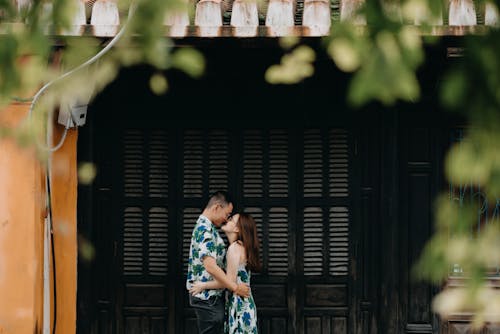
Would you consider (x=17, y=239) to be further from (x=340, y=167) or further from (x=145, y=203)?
(x=340, y=167)

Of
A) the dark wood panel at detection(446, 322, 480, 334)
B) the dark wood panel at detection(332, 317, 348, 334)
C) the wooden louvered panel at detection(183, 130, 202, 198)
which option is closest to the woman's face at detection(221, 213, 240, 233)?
the wooden louvered panel at detection(183, 130, 202, 198)

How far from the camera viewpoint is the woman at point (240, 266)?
800 cm

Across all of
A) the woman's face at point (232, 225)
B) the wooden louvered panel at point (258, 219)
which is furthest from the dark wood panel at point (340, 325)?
the woman's face at point (232, 225)

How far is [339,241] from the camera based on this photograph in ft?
29.1

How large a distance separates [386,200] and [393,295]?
0.77 meters

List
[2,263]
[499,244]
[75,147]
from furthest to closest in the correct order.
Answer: [75,147], [2,263], [499,244]

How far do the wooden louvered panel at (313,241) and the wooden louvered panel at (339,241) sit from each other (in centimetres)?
9

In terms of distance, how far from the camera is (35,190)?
802 cm

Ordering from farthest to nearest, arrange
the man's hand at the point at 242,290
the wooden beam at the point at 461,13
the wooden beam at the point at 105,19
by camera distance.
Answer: the man's hand at the point at 242,290
the wooden beam at the point at 105,19
the wooden beam at the point at 461,13

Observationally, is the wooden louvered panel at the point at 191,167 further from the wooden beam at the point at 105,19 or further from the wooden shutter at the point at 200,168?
the wooden beam at the point at 105,19

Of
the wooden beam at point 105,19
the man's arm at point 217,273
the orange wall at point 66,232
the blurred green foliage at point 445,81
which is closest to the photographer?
the blurred green foliage at point 445,81

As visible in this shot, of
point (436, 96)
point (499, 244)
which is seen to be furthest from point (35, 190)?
point (499, 244)

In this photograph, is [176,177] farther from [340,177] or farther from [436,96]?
[436,96]

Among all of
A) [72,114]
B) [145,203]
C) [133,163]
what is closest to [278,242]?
[145,203]
